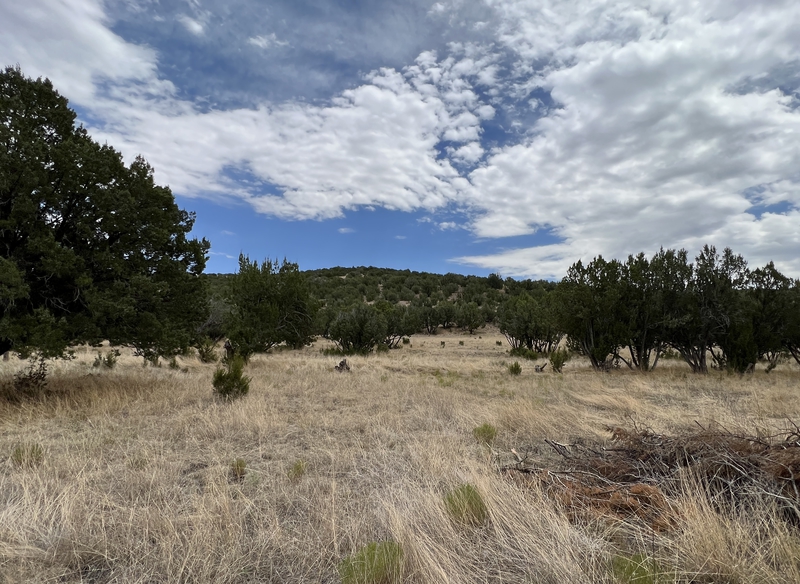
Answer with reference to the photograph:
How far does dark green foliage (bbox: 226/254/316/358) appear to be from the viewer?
62.5 feet

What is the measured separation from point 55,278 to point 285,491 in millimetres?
7860

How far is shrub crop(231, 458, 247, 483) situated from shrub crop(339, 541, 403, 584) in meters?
2.43

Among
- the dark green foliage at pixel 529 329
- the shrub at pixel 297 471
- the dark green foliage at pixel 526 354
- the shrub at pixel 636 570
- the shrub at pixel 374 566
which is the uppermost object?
the dark green foliage at pixel 529 329

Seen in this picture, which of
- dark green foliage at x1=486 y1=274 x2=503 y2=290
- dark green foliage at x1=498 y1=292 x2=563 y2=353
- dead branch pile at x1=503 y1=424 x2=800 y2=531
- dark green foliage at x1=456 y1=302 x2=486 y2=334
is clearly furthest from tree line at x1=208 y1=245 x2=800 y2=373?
dark green foliage at x1=486 y1=274 x2=503 y2=290

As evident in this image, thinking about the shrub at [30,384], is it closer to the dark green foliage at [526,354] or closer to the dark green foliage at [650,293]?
the dark green foliage at [650,293]

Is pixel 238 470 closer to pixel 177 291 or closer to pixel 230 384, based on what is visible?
pixel 230 384

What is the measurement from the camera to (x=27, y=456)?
511 cm

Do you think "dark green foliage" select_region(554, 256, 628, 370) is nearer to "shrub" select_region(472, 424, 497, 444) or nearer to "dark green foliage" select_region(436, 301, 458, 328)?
"shrub" select_region(472, 424, 497, 444)

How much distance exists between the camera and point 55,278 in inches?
345

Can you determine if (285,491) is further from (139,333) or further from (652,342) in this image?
(652,342)

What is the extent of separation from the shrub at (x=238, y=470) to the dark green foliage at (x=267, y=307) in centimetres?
1460

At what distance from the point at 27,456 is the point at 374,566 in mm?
5036

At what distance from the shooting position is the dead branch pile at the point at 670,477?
3.26 m

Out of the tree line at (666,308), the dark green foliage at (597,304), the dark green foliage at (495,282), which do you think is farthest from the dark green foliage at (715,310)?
the dark green foliage at (495,282)
